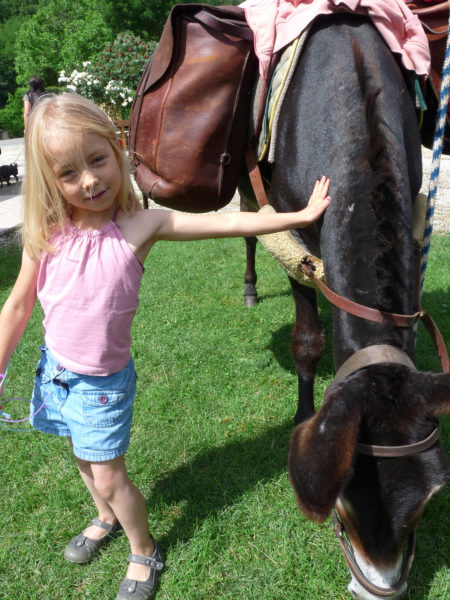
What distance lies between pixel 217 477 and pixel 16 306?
4.81 feet

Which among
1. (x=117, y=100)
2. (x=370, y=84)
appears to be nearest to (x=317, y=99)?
(x=370, y=84)

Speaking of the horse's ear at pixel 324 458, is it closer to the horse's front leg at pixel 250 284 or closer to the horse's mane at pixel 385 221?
the horse's mane at pixel 385 221

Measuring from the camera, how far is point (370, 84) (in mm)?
1929

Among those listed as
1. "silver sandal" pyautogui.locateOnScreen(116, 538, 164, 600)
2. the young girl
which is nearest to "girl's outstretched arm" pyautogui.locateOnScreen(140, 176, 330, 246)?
the young girl

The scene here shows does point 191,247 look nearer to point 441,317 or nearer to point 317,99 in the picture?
point 441,317

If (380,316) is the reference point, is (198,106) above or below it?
above

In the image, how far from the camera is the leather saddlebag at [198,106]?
8.32 feet

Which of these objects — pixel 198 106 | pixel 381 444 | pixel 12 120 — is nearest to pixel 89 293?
pixel 381 444

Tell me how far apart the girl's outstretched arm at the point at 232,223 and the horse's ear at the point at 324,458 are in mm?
745

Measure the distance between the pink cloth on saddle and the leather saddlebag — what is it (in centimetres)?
17

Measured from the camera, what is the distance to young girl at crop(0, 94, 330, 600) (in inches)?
65.3

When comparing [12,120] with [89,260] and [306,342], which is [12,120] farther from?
[89,260]

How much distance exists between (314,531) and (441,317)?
2.89 meters

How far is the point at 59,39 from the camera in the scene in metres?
40.4
